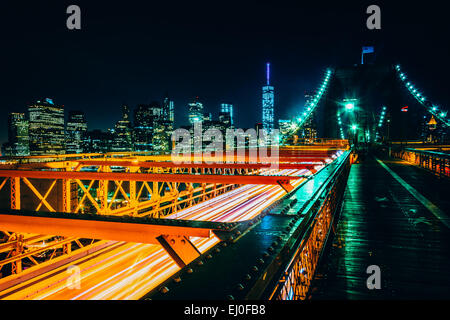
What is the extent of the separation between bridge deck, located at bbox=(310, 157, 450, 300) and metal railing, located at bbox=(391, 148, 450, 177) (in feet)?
21.7

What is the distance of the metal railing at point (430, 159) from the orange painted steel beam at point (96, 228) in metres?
13.3

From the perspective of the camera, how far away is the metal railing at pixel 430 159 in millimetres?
14313

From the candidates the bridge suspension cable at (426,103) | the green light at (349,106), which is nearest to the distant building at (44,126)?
the green light at (349,106)

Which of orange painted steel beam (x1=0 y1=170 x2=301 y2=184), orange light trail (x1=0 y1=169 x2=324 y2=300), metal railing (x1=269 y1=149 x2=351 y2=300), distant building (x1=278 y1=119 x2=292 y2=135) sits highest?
distant building (x1=278 y1=119 x2=292 y2=135)

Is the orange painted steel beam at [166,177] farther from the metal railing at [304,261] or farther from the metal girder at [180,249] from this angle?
the metal girder at [180,249]

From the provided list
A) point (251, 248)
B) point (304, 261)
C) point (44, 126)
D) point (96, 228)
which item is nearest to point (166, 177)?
point (96, 228)

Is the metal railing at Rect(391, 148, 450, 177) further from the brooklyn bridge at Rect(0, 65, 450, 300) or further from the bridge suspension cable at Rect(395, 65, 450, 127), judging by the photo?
the bridge suspension cable at Rect(395, 65, 450, 127)

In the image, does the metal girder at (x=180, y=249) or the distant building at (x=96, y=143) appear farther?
the distant building at (x=96, y=143)

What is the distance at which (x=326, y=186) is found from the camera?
505cm

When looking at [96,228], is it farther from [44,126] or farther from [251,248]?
[44,126]

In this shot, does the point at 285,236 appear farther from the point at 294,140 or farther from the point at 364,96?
the point at 364,96

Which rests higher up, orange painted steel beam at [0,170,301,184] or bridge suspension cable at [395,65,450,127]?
bridge suspension cable at [395,65,450,127]

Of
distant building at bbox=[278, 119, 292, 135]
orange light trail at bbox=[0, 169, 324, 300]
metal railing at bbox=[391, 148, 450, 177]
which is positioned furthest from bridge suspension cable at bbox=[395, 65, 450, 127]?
orange light trail at bbox=[0, 169, 324, 300]

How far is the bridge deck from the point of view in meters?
3.72
